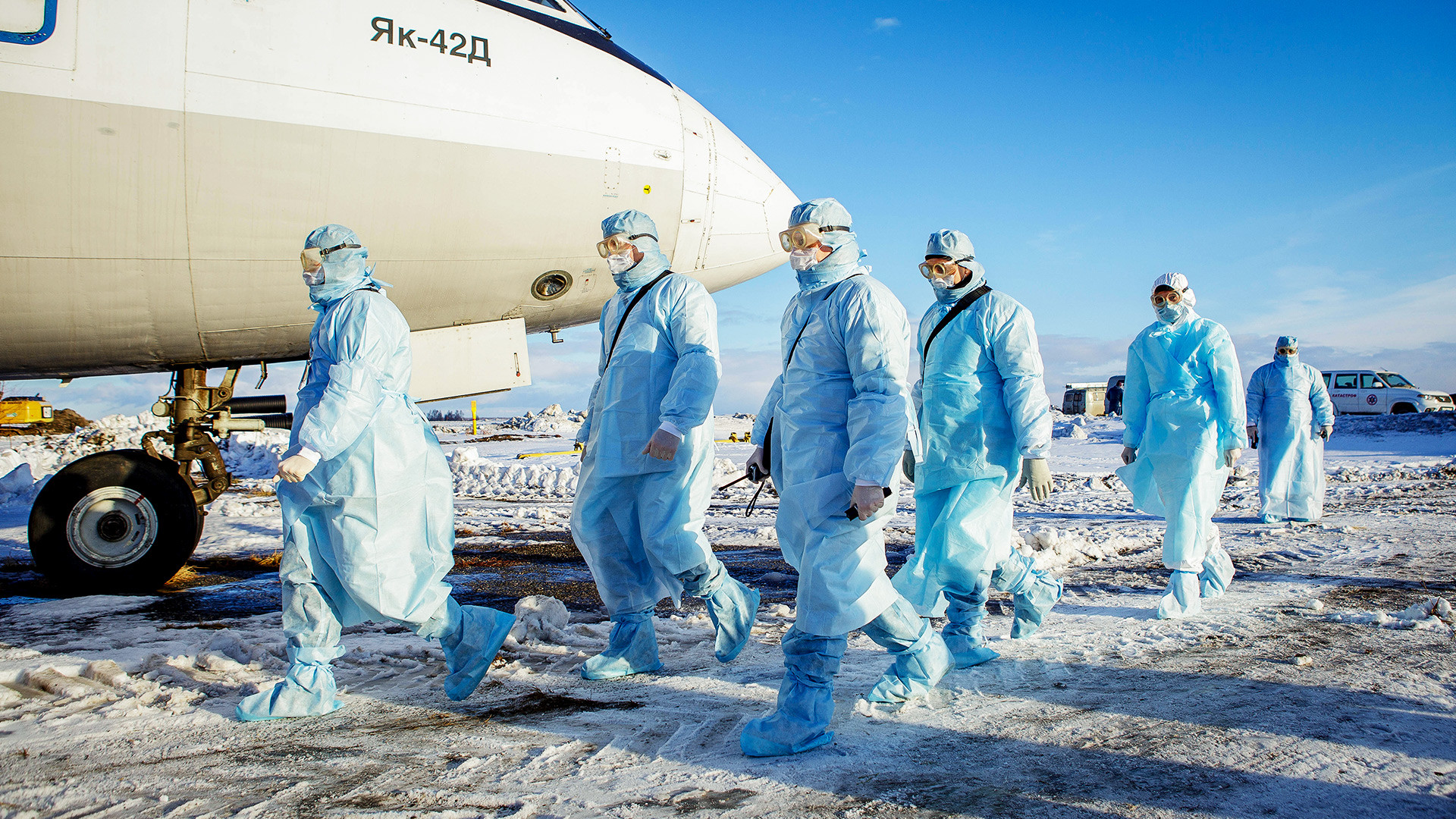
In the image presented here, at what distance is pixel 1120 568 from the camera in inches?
249

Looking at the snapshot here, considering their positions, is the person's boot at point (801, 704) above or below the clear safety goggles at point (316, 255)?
below

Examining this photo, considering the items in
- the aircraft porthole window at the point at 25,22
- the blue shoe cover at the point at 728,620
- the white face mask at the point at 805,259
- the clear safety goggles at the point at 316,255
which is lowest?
the blue shoe cover at the point at 728,620

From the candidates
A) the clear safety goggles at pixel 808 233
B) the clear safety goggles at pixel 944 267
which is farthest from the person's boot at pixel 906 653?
the clear safety goggles at pixel 944 267

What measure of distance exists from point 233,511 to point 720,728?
8614 mm

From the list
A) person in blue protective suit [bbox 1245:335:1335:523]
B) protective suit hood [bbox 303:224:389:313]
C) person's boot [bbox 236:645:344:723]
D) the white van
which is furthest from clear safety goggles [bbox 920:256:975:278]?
the white van

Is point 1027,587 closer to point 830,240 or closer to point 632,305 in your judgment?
point 830,240

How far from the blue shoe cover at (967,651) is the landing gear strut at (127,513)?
13.4 ft

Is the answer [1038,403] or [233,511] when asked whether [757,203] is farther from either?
[233,511]

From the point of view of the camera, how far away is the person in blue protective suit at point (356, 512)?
2.98m

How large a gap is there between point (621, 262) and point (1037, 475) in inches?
83.1

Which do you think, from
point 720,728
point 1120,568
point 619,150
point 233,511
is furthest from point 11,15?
point 1120,568

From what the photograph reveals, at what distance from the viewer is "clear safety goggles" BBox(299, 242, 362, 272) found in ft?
10.6

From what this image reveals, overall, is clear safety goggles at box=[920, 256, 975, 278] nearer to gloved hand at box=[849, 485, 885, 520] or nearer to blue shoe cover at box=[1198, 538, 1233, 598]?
gloved hand at box=[849, 485, 885, 520]

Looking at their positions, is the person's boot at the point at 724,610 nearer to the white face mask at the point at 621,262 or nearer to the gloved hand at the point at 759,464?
the gloved hand at the point at 759,464
